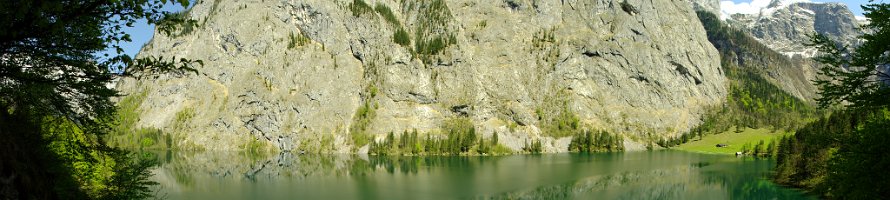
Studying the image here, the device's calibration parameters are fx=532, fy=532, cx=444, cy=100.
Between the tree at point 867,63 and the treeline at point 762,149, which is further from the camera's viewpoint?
the treeline at point 762,149

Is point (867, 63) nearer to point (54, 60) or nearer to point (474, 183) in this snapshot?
point (54, 60)

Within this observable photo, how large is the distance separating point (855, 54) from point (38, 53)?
23.6 m

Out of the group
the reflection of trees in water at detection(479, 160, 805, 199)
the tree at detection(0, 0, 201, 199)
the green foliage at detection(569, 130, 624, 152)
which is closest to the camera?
the tree at detection(0, 0, 201, 199)

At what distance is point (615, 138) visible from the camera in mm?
199000

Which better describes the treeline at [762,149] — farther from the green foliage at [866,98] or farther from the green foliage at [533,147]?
the green foliage at [866,98]

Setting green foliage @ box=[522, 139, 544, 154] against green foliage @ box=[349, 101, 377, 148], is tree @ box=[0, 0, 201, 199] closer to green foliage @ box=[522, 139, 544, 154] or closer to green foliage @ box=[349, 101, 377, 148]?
green foliage @ box=[349, 101, 377, 148]

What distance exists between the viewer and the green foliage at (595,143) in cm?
19088

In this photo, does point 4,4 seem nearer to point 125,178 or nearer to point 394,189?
point 125,178

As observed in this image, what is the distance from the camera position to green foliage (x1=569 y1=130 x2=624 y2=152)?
19088 centimetres

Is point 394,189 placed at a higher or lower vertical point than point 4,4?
lower

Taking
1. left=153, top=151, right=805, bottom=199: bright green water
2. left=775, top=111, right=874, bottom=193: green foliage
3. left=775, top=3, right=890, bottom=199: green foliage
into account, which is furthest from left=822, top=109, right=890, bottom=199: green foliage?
left=153, top=151, right=805, bottom=199: bright green water

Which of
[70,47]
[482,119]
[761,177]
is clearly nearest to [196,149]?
[482,119]

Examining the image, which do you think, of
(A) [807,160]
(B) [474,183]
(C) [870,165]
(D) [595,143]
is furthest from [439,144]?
(C) [870,165]

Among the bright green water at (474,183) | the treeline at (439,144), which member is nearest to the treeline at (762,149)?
the bright green water at (474,183)
